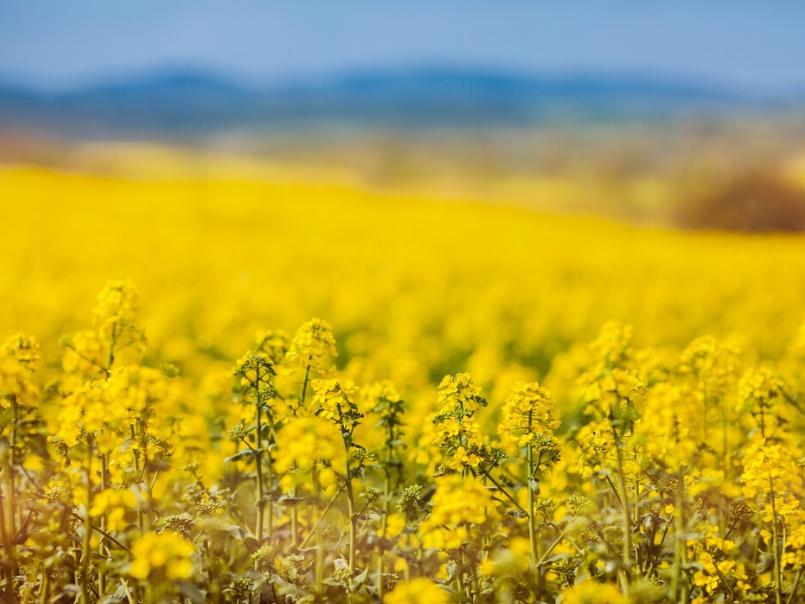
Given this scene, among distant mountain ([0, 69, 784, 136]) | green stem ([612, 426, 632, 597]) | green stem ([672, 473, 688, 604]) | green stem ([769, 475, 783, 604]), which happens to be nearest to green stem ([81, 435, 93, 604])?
green stem ([612, 426, 632, 597])

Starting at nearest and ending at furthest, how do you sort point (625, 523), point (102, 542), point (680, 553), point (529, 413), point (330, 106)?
point (625, 523), point (680, 553), point (529, 413), point (102, 542), point (330, 106)

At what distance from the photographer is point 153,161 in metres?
15.6

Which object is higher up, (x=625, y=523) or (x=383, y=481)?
(x=383, y=481)

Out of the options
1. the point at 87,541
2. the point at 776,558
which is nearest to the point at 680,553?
the point at 776,558

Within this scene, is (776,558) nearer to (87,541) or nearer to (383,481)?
(383,481)

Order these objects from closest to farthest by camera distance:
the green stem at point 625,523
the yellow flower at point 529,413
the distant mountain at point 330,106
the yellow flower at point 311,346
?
the green stem at point 625,523 → the yellow flower at point 529,413 → the yellow flower at point 311,346 → the distant mountain at point 330,106

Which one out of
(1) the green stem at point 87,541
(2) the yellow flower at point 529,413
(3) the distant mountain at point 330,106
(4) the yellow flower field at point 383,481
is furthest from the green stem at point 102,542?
(3) the distant mountain at point 330,106

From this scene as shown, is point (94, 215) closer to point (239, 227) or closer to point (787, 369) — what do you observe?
point (239, 227)

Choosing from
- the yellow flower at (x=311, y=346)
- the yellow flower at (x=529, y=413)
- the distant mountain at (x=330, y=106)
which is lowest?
the yellow flower at (x=529, y=413)

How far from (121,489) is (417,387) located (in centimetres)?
321

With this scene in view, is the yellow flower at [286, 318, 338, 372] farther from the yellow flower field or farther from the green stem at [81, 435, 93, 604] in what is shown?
the green stem at [81, 435, 93, 604]

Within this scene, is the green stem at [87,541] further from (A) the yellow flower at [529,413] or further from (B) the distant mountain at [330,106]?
(B) the distant mountain at [330,106]

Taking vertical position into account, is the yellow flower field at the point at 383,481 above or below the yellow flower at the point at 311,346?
below

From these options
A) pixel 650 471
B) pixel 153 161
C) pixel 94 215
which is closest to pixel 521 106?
pixel 153 161
